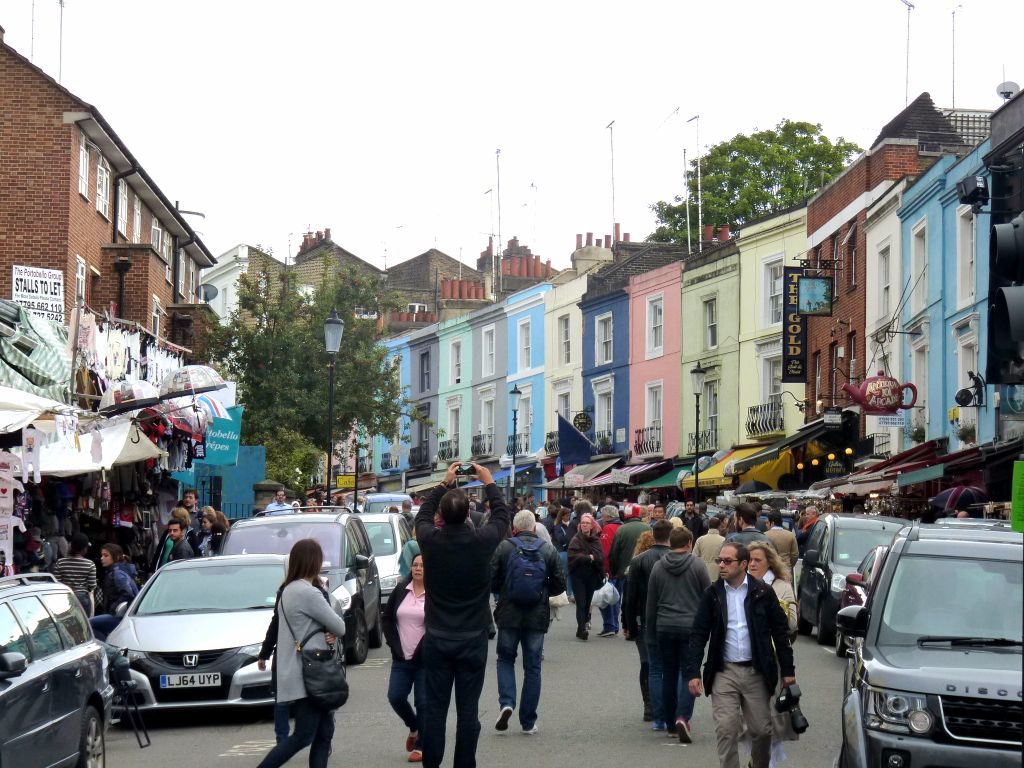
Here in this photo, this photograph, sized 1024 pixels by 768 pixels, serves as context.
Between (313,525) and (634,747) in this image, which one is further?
(313,525)

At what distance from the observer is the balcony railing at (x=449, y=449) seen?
61469 millimetres

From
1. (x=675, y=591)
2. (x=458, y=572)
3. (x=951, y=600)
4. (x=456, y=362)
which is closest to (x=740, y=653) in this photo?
(x=951, y=600)

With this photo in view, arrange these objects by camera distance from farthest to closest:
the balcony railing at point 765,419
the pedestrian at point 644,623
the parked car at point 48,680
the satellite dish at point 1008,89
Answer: the balcony railing at point 765,419
the satellite dish at point 1008,89
the pedestrian at point 644,623
the parked car at point 48,680

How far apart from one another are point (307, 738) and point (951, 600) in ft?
13.2

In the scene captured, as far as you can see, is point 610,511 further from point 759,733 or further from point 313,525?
point 759,733

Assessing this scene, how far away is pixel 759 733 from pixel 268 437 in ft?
106

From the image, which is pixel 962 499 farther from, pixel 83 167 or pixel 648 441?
pixel 648 441

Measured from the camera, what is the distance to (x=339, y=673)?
938cm

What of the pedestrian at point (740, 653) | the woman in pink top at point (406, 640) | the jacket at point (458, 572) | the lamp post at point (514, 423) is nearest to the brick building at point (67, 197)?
the woman in pink top at point (406, 640)

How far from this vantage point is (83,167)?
29062 mm

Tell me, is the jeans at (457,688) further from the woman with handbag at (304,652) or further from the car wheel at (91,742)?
the car wheel at (91,742)

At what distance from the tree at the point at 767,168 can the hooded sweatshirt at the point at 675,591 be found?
4597cm

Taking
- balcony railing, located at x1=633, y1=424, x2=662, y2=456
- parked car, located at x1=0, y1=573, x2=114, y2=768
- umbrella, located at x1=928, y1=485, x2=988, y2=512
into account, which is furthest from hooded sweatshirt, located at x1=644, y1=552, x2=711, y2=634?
balcony railing, located at x1=633, y1=424, x2=662, y2=456

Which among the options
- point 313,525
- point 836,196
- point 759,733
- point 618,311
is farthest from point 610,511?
point 618,311
